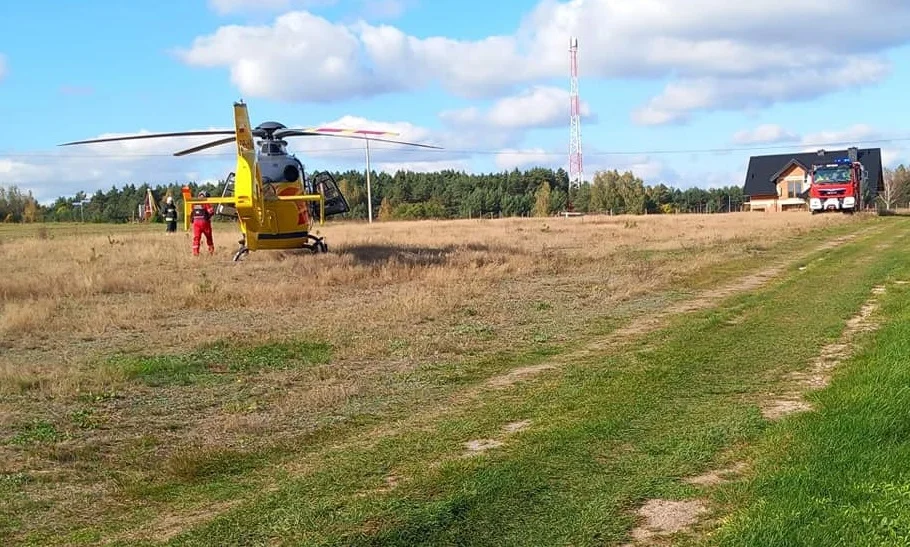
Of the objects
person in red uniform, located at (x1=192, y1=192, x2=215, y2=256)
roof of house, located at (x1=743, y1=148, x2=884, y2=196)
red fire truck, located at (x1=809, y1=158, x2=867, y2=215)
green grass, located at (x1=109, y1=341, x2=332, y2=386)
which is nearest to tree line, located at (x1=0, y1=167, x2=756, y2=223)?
roof of house, located at (x1=743, y1=148, x2=884, y2=196)

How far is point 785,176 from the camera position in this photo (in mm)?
87500

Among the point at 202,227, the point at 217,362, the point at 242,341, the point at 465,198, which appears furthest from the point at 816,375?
the point at 465,198

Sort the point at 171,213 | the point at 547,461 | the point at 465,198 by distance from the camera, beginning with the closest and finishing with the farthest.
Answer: the point at 547,461, the point at 171,213, the point at 465,198

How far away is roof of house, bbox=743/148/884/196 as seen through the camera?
85.4m

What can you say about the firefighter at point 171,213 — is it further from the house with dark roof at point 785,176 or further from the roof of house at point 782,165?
the roof of house at point 782,165

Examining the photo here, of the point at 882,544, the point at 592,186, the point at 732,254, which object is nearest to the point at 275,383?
the point at 882,544

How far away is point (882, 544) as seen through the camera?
4.26 meters

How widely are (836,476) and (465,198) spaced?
106m

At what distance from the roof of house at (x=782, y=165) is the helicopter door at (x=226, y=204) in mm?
73397

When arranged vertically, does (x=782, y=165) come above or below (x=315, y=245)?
above

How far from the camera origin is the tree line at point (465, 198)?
96312 mm

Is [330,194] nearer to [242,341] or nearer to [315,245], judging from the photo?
[315,245]

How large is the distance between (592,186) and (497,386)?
299 ft

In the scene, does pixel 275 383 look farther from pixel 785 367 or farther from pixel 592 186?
pixel 592 186
